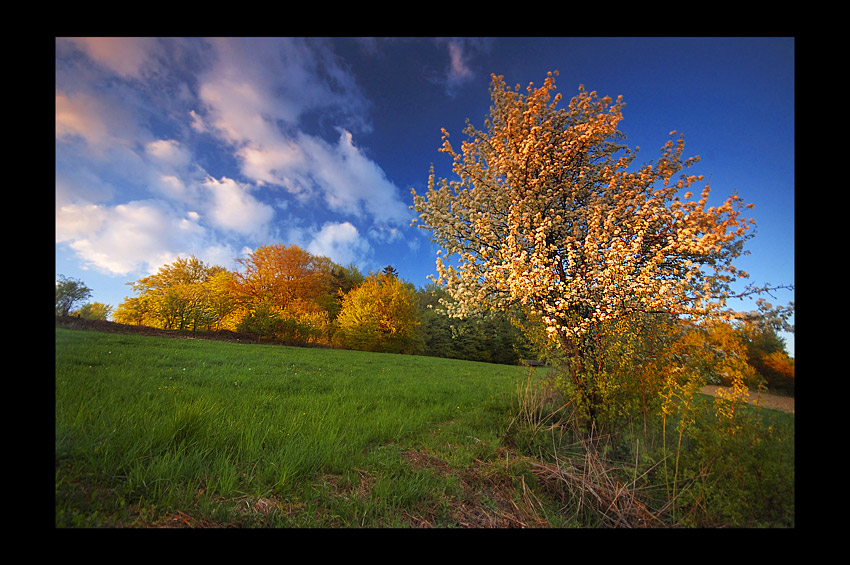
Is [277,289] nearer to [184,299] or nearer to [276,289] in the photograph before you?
[276,289]

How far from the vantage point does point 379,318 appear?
18.1 meters

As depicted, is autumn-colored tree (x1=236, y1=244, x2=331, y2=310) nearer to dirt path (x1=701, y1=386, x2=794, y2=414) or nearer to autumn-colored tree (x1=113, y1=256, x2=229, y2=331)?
autumn-colored tree (x1=113, y1=256, x2=229, y2=331)

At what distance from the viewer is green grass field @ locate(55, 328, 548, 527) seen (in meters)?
1.88

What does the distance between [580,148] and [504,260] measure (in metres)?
2.53

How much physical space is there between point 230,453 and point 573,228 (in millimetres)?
5751

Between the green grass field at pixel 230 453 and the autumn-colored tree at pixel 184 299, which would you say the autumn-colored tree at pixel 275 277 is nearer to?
the autumn-colored tree at pixel 184 299

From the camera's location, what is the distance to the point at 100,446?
2086mm

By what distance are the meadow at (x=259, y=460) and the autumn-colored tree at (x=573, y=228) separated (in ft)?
5.86

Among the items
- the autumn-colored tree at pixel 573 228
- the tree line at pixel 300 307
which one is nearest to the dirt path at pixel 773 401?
the autumn-colored tree at pixel 573 228

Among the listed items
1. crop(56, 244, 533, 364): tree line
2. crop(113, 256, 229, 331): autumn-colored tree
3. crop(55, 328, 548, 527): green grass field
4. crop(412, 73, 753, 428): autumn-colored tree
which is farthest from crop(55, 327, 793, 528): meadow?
crop(56, 244, 533, 364): tree line

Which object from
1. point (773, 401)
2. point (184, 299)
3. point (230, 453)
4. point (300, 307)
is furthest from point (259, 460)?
point (300, 307)

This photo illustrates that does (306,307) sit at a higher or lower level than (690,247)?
lower
